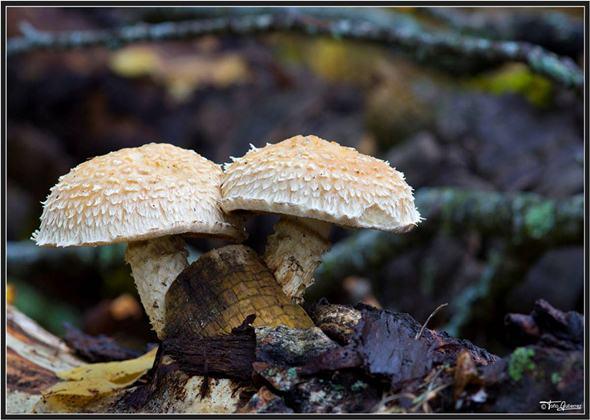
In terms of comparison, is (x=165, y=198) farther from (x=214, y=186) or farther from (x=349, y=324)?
(x=349, y=324)

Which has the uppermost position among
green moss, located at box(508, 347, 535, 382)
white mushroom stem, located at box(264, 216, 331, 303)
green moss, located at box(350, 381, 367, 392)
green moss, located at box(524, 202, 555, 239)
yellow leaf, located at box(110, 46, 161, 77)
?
yellow leaf, located at box(110, 46, 161, 77)

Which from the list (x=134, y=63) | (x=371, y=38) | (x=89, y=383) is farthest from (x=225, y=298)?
(x=134, y=63)

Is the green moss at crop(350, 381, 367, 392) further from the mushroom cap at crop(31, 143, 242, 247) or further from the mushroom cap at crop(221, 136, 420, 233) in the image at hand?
the mushroom cap at crop(31, 143, 242, 247)

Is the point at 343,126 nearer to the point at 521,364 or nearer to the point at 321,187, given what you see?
the point at 321,187

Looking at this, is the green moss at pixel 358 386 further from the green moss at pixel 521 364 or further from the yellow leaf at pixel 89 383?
the yellow leaf at pixel 89 383

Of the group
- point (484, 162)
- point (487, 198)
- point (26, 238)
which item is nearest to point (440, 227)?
point (487, 198)

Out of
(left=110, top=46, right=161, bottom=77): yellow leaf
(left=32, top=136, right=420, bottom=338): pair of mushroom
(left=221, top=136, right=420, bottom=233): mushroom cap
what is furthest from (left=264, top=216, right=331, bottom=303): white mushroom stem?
(left=110, top=46, right=161, bottom=77): yellow leaf
